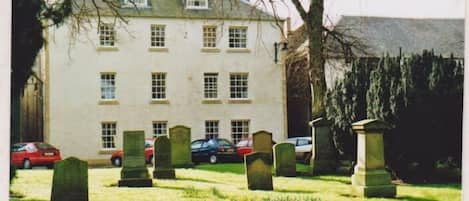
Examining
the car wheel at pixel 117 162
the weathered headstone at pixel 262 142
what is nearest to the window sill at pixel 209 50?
the weathered headstone at pixel 262 142

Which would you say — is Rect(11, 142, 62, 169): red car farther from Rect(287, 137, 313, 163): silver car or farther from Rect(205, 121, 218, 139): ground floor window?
Rect(287, 137, 313, 163): silver car

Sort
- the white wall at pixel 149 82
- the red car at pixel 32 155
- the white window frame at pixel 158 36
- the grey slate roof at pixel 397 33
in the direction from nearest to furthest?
the red car at pixel 32 155, the white wall at pixel 149 82, the white window frame at pixel 158 36, the grey slate roof at pixel 397 33

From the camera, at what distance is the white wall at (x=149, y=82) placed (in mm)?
2783

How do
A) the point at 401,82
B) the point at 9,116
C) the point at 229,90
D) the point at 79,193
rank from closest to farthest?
1. the point at 9,116
2. the point at 79,193
3. the point at 229,90
4. the point at 401,82

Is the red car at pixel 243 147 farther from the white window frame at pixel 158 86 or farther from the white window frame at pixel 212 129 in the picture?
the white window frame at pixel 158 86

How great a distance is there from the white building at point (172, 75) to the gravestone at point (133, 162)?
0.04 metres

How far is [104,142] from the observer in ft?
9.39

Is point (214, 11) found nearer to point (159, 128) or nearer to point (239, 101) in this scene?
point (239, 101)

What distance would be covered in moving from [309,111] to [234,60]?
441mm

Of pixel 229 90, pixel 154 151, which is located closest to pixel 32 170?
pixel 154 151

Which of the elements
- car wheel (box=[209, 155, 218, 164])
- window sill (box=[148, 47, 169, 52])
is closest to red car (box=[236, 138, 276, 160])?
car wheel (box=[209, 155, 218, 164])

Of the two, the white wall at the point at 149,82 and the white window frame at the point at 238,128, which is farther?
the white window frame at the point at 238,128

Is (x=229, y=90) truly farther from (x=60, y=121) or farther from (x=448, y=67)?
(x=448, y=67)

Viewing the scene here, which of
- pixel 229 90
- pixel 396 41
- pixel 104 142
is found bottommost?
pixel 104 142
